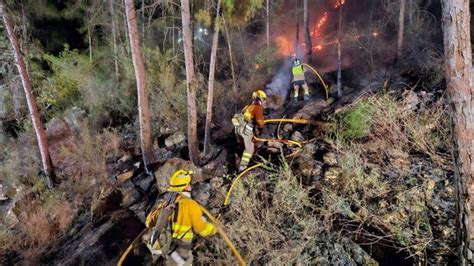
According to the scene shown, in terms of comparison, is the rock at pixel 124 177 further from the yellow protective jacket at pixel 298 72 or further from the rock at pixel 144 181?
the yellow protective jacket at pixel 298 72

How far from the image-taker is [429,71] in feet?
26.6

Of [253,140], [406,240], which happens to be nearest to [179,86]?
[253,140]

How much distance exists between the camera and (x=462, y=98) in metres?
2.77

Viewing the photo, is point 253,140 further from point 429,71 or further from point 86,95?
point 86,95

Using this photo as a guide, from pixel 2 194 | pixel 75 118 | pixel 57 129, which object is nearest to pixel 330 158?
pixel 2 194

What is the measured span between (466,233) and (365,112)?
3338mm

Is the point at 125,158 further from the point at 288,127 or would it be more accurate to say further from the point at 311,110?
the point at 311,110

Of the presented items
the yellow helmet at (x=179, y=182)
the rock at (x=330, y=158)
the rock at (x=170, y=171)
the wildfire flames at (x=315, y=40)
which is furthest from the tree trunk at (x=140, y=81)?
the wildfire flames at (x=315, y=40)

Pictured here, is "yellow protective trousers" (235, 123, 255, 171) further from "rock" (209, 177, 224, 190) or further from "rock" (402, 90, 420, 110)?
"rock" (402, 90, 420, 110)

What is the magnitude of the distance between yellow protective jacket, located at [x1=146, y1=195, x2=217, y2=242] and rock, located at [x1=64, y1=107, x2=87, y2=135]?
10.4 m

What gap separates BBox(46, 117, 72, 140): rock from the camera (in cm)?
1202

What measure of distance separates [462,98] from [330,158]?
3101 millimetres

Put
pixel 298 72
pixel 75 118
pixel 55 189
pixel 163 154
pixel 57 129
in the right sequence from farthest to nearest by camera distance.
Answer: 1. pixel 75 118
2. pixel 57 129
3. pixel 298 72
4. pixel 163 154
5. pixel 55 189

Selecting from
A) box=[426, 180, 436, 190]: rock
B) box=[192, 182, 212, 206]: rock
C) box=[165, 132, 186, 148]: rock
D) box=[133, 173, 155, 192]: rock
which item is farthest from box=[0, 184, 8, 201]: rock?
box=[426, 180, 436, 190]: rock
